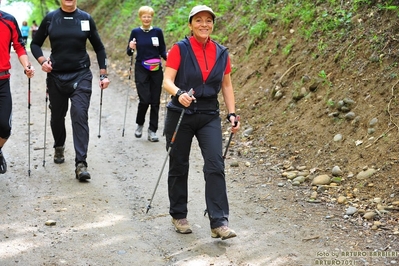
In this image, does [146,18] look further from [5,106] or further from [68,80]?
[5,106]

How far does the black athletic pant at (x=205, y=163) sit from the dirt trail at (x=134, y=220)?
0.32 m

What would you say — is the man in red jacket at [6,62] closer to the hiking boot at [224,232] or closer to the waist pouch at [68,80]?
the waist pouch at [68,80]

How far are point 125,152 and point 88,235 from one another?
3.62 meters

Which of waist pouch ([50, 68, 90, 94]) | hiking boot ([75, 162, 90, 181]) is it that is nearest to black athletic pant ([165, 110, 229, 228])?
hiking boot ([75, 162, 90, 181])

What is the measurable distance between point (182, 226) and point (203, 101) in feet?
4.50

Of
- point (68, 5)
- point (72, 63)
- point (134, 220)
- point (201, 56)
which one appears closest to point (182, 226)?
point (134, 220)

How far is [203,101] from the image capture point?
5473mm

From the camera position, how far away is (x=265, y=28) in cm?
1185

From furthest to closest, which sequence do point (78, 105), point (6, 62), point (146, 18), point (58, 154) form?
point (146, 18), point (58, 154), point (78, 105), point (6, 62)

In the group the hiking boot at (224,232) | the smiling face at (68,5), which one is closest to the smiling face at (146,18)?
the smiling face at (68,5)

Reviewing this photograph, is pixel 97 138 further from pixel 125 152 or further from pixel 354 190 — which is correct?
pixel 354 190

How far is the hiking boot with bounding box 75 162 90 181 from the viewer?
7.37 m

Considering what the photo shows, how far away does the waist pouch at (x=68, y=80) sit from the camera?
760 centimetres

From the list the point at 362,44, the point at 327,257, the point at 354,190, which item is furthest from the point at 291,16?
the point at 327,257
